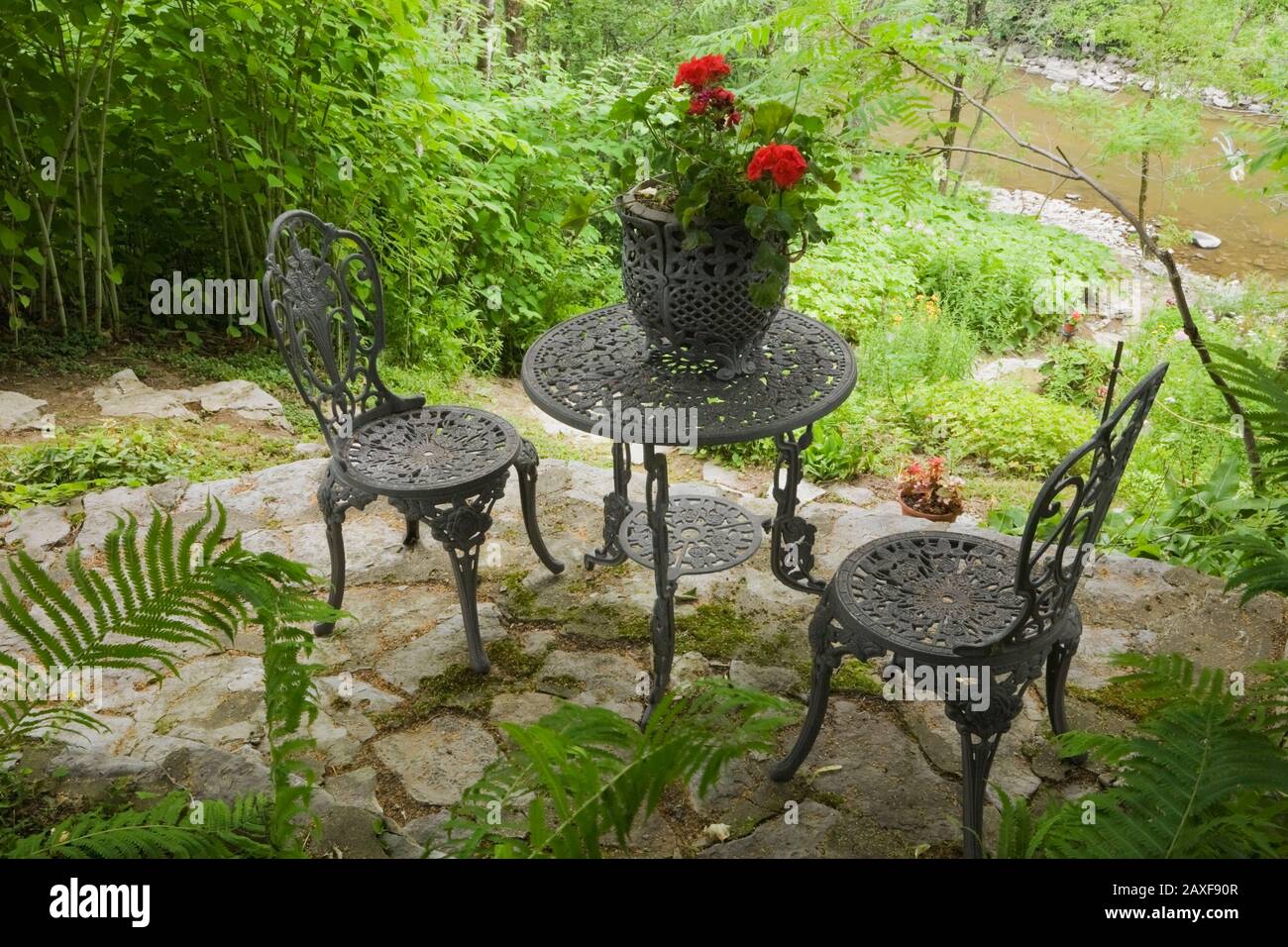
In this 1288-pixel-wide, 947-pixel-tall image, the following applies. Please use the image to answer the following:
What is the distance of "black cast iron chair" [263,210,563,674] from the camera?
251 cm

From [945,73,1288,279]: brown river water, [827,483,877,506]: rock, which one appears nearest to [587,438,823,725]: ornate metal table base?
[827,483,877,506]: rock

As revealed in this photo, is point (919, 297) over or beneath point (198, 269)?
beneath

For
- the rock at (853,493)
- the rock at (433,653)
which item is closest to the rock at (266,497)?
the rock at (433,653)

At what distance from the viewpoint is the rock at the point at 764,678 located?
8.52 feet

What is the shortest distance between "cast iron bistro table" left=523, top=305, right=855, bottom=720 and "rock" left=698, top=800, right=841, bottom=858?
1.62 feet

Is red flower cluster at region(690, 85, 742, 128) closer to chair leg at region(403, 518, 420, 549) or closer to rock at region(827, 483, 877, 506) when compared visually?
chair leg at region(403, 518, 420, 549)

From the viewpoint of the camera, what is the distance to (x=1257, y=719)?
128cm

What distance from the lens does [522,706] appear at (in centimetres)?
252

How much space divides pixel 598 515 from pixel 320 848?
5.91ft

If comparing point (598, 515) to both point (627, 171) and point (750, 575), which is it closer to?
point (750, 575)

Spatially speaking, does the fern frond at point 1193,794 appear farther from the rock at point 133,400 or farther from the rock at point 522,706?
the rock at point 133,400

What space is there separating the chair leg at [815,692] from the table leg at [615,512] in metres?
0.85

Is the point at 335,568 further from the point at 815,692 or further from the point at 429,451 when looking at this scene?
the point at 815,692
